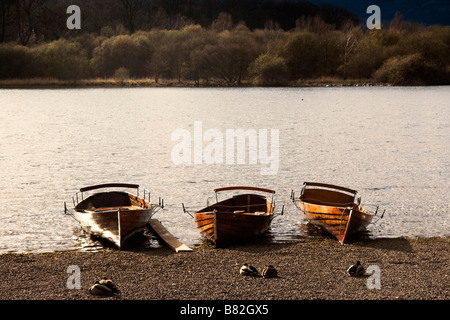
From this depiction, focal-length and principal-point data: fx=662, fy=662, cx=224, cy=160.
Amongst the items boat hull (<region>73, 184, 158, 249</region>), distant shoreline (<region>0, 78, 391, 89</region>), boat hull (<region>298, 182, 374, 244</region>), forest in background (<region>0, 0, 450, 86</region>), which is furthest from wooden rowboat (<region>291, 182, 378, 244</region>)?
distant shoreline (<region>0, 78, 391, 89</region>)

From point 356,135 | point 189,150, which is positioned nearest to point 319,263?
point 189,150

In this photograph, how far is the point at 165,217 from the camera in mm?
26062

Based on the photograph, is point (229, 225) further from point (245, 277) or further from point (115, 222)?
point (245, 277)

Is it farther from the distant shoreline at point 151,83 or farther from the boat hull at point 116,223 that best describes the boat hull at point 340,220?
the distant shoreline at point 151,83

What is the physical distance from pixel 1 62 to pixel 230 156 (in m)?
103

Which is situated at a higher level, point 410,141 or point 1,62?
point 1,62

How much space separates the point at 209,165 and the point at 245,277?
83.4ft

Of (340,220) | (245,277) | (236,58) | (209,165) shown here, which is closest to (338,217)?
(340,220)

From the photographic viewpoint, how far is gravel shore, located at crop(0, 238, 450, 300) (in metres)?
15.4

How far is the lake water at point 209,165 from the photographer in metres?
25.3

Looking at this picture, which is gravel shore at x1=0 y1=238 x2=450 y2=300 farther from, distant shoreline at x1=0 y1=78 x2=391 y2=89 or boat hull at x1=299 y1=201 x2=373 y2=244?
distant shoreline at x1=0 y1=78 x2=391 y2=89

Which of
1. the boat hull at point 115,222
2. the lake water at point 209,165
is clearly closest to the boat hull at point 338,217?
the lake water at point 209,165

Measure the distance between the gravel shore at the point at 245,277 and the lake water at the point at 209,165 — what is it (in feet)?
7.34
